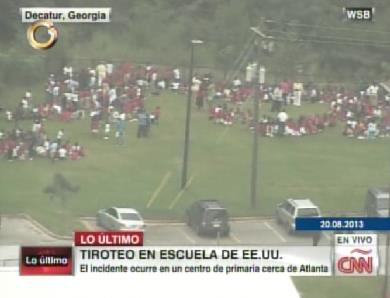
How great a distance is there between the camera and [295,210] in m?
3.61

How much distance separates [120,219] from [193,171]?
352 millimetres

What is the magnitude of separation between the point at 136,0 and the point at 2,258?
1.14 metres

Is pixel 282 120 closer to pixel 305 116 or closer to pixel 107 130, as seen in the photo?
pixel 305 116

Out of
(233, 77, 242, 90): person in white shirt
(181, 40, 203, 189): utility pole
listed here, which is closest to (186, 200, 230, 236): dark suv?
(181, 40, 203, 189): utility pole

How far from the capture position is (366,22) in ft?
11.7

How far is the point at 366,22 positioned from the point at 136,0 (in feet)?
2.97

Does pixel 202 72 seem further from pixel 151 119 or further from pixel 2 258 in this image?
pixel 2 258

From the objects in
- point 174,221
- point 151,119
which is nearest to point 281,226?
point 174,221

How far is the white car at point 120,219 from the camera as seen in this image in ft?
11.7

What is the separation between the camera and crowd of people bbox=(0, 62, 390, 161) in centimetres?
358

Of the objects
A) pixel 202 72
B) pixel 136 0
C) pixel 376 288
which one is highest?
pixel 136 0

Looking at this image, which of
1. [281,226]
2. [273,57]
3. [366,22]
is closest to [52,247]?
[281,226]

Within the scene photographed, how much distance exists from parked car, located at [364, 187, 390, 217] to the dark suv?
56 centimetres

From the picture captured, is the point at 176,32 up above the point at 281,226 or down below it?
above
